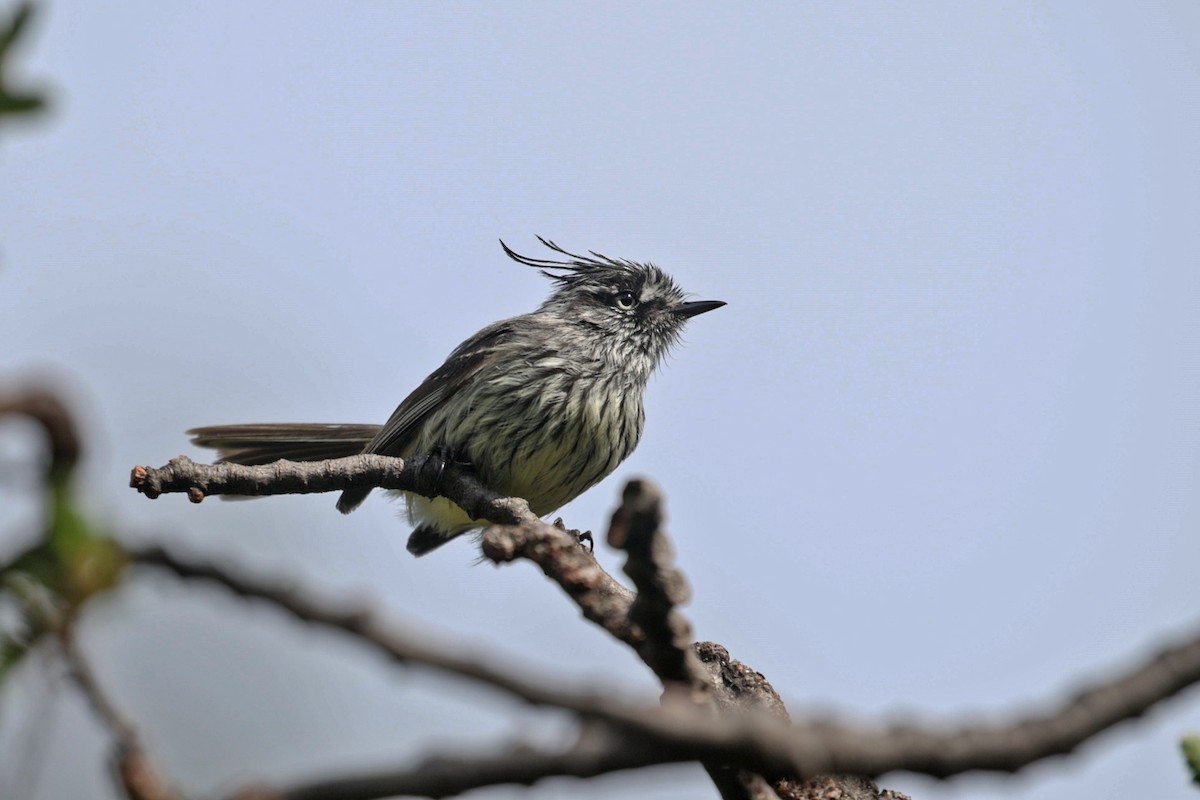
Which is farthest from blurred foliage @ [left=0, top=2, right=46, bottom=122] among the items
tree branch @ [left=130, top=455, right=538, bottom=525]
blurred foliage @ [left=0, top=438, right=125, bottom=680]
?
tree branch @ [left=130, top=455, right=538, bottom=525]

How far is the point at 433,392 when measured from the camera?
6969 millimetres

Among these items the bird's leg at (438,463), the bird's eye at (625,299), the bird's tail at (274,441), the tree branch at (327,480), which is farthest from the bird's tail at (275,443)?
the bird's eye at (625,299)

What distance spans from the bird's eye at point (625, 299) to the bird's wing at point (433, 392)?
2.62ft

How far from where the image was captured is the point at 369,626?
3.85 ft

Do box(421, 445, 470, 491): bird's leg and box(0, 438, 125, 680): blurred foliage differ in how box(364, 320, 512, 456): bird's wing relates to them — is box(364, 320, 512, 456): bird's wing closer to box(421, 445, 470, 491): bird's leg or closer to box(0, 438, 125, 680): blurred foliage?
box(421, 445, 470, 491): bird's leg

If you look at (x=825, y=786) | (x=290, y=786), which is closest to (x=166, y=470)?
(x=825, y=786)

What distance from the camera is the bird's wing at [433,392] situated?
6871mm

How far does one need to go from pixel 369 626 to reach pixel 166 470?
2.91 metres

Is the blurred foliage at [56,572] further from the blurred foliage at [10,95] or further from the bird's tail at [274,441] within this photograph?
the bird's tail at [274,441]

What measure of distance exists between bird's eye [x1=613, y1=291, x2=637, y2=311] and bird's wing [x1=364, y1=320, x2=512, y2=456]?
2.62ft

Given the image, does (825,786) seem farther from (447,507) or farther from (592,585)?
(447,507)

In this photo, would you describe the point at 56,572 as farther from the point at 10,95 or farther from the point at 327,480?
the point at 327,480

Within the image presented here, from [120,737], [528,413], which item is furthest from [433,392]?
[120,737]

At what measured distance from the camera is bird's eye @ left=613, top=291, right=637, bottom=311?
7.66 m
